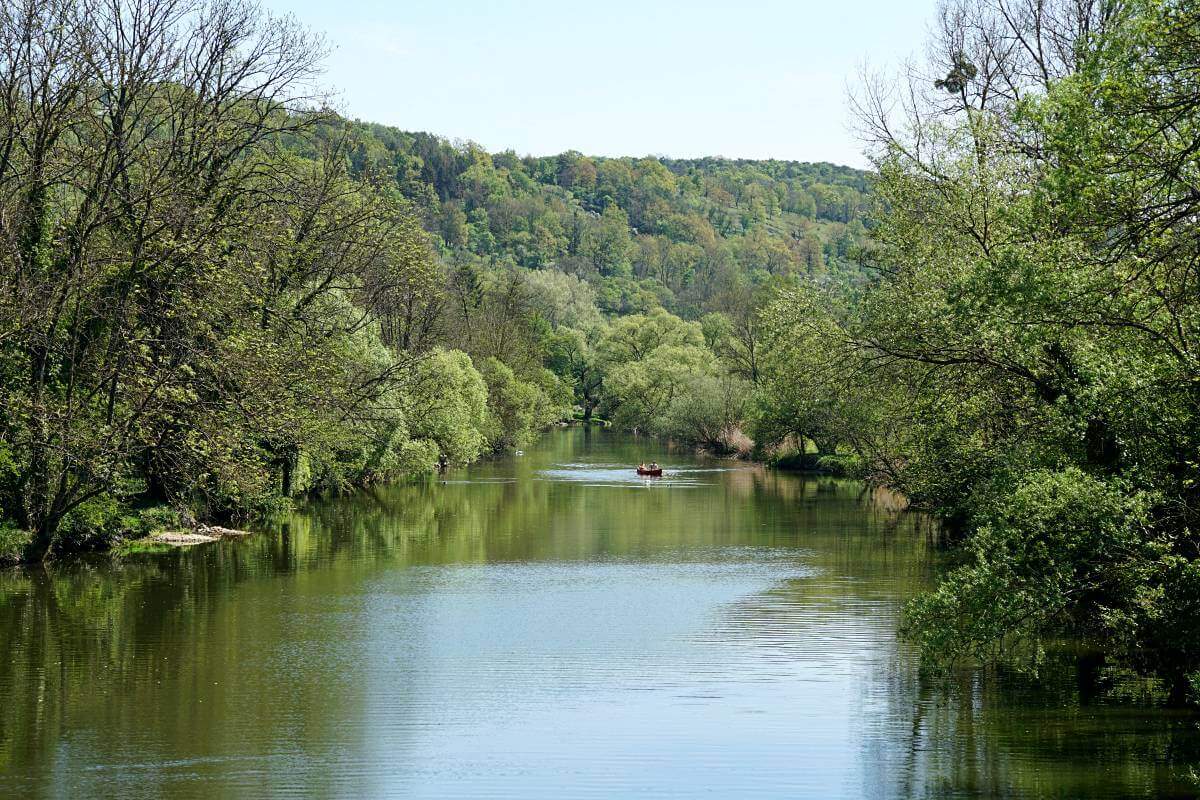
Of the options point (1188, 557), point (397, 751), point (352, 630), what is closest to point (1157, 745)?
point (1188, 557)

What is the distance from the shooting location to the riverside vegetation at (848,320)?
13828mm

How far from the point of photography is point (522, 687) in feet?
58.7

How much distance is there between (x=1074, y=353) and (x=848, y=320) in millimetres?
8671

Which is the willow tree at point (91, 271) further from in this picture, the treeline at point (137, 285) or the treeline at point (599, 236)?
the treeline at point (599, 236)

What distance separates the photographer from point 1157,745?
14391 millimetres

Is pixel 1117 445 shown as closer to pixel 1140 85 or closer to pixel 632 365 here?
pixel 1140 85

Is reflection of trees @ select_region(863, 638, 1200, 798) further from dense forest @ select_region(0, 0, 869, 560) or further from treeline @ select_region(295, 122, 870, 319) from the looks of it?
treeline @ select_region(295, 122, 870, 319)

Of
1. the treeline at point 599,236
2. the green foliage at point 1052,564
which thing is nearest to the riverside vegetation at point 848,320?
the green foliage at point 1052,564

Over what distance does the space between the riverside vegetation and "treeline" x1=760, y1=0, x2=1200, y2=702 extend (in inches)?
2.3

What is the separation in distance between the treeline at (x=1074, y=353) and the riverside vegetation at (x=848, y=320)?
2.3 inches

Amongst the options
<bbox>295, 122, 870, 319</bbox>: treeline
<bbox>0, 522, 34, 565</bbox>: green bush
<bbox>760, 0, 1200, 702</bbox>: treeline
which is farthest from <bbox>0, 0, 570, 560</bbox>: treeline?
<bbox>295, 122, 870, 319</bbox>: treeline

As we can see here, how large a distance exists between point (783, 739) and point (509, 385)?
5909 centimetres

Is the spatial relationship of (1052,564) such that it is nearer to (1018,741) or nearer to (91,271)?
(1018,741)

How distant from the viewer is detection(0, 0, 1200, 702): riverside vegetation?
13.8 m
